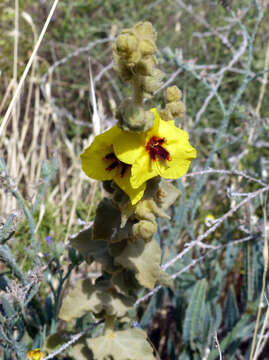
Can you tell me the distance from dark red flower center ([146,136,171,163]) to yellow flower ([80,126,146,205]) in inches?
3.1

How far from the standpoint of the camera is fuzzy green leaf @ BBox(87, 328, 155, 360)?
1.25 metres

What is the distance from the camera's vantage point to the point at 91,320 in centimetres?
146

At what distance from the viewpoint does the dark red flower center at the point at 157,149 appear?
1020mm

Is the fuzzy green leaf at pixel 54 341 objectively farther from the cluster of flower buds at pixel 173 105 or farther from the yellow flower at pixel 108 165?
the cluster of flower buds at pixel 173 105

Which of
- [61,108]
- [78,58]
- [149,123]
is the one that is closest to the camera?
[149,123]

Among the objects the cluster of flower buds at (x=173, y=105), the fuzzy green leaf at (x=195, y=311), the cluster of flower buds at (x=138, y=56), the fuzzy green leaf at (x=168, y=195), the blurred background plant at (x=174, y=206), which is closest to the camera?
the cluster of flower buds at (x=138, y=56)

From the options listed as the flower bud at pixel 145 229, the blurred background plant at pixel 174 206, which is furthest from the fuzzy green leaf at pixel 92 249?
the flower bud at pixel 145 229

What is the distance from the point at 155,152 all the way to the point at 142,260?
359mm

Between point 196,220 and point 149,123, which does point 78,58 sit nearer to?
point 196,220

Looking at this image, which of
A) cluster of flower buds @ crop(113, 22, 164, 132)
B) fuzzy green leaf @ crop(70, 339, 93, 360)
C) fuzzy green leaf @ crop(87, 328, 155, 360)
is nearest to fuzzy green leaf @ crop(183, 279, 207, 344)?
fuzzy green leaf @ crop(87, 328, 155, 360)

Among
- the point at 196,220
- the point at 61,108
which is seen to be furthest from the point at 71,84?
the point at 196,220

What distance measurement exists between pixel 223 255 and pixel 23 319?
1.19 metres

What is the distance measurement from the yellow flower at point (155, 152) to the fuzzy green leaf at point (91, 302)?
1.44ft

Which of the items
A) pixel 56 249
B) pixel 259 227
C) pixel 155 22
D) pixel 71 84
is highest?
pixel 155 22
